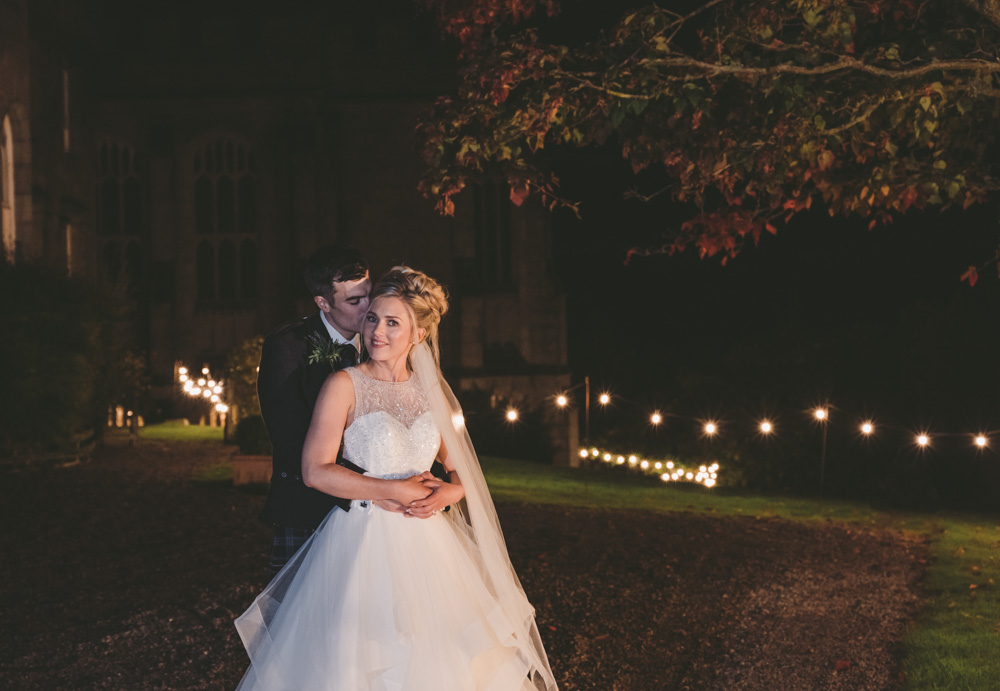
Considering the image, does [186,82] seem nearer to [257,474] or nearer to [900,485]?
[257,474]

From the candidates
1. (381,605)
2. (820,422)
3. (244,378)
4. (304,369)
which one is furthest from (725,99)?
(820,422)

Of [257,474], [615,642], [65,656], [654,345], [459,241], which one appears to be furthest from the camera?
[654,345]

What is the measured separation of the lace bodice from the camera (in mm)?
3852

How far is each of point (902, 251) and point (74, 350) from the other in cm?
1795

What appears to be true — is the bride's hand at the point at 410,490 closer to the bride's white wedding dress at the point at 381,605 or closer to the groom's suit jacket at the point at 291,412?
the bride's white wedding dress at the point at 381,605

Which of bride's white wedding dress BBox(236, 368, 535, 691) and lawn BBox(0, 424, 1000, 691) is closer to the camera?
bride's white wedding dress BBox(236, 368, 535, 691)

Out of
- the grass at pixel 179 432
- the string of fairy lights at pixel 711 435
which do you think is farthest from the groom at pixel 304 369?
the grass at pixel 179 432

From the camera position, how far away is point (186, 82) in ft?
74.2

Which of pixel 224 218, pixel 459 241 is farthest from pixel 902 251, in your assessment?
pixel 224 218

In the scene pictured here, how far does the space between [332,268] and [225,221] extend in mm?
20061

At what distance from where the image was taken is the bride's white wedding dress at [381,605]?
3.79 m

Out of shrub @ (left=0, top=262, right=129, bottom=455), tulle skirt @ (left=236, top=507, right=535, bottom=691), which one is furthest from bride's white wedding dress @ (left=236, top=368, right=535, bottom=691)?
shrub @ (left=0, top=262, right=129, bottom=455)

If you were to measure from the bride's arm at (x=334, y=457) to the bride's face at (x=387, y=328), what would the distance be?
0.55 feet

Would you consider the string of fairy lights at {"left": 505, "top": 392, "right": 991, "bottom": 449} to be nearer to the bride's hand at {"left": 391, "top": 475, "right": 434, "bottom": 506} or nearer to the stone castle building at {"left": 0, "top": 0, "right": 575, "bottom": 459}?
the stone castle building at {"left": 0, "top": 0, "right": 575, "bottom": 459}
